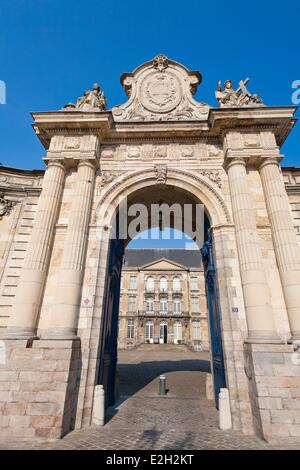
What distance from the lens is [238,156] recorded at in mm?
6766

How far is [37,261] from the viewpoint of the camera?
591cm

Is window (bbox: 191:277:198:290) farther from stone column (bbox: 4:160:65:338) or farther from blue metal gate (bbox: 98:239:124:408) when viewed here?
stone column (bbox: 4:160:65:338)

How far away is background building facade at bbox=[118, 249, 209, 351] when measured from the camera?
31578mm

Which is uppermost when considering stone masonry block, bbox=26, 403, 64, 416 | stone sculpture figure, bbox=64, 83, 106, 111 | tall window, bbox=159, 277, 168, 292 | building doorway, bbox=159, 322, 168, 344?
tall window, bbox=159, 277, 168, 292

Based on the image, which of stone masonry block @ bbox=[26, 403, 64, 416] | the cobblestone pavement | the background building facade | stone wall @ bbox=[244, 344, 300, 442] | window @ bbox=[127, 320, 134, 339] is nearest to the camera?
the cobblestone pavement

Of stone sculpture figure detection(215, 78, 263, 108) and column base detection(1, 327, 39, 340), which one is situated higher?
stone sculpture figure detection(215, 78, 263, 108)

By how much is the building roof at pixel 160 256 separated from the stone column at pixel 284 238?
3072cm

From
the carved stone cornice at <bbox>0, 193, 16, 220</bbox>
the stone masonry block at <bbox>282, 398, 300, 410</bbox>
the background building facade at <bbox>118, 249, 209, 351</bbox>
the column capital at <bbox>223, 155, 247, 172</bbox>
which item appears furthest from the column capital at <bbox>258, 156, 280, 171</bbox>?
the background building facade at <bbox>118, 249, 209, 351</bbox>

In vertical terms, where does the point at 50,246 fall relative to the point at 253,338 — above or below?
above

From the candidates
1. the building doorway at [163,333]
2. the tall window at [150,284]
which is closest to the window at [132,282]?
the tall window at [150,284]

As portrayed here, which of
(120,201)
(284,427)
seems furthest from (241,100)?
(284,427)

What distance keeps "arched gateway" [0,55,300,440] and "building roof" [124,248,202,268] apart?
29250 millimetres

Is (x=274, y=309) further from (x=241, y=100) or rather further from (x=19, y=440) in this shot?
(x=241, y=100)

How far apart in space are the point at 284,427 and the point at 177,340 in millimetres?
29442
